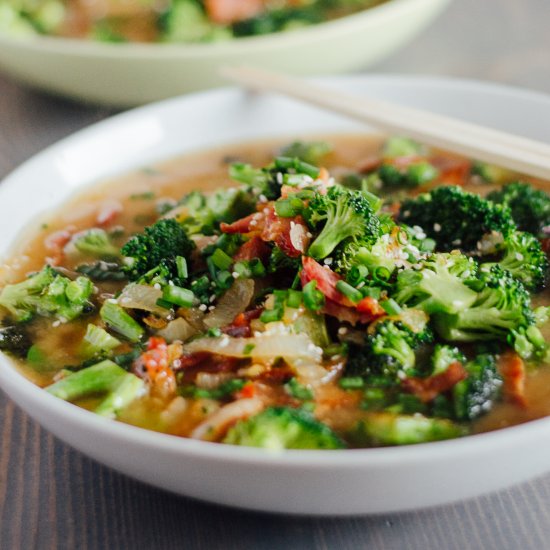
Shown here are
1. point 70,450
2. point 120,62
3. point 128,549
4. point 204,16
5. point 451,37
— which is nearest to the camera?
point 128,549

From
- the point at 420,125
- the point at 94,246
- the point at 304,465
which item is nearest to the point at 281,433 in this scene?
the point at 304,465

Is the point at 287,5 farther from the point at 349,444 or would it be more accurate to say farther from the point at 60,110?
the point at 349,444

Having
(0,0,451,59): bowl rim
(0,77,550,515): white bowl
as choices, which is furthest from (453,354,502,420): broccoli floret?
(0,0,451,59): bowl rim

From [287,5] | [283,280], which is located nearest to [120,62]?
[287,5]

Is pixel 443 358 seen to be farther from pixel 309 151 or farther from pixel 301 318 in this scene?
pixel 309 151

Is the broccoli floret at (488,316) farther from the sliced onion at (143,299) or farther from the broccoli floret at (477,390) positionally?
the sliced onion at (143,299)

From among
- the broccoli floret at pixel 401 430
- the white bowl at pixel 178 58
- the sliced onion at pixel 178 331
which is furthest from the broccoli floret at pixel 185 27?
the broccoli floret at pixel 401 430
